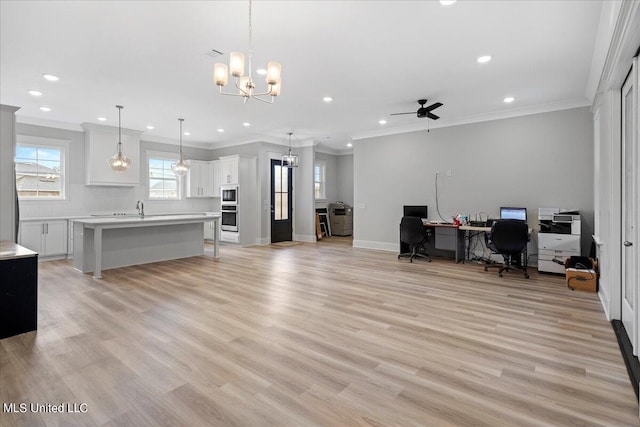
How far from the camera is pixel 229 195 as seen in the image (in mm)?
8852

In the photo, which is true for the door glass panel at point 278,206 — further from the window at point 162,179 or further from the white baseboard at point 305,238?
the window at point 162,179

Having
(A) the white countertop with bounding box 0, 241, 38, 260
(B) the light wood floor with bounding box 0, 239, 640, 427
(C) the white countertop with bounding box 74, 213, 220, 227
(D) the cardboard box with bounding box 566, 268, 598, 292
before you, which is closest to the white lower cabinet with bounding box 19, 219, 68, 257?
(C) the white countertop with bounding box 74, 213, 220, 227

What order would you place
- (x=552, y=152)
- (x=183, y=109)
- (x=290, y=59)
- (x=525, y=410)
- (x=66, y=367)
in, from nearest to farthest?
(x=525, y=410), (x=66, y=367), (x=290, y=59), (x=552, y=152), (x=183, y=109)

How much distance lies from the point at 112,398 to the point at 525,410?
2473 mm

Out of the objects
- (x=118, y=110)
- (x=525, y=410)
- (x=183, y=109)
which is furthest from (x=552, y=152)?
(x=118, y=110)

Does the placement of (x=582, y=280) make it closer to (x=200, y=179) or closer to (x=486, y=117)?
(x=486, y=117)

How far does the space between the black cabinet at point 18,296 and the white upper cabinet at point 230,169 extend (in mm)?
5924

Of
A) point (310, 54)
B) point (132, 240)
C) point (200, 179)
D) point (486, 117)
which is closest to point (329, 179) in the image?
point (200, 179)

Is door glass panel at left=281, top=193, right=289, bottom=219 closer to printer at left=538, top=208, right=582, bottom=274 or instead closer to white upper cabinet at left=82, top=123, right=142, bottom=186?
white upper cabinet at left=82, top=123, right=142, bottom=186

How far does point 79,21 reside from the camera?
10.1 ft

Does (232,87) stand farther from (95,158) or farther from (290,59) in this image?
(95,158)

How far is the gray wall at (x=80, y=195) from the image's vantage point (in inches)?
265

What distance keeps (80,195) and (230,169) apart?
3429 millimetres

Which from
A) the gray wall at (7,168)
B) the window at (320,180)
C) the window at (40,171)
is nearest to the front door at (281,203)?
the window at (320,180)
